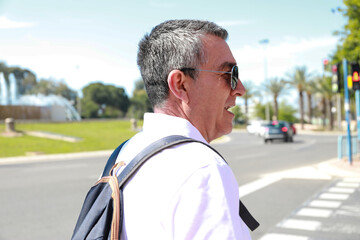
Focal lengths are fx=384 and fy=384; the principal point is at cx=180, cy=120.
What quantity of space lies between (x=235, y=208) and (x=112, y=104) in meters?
93.4

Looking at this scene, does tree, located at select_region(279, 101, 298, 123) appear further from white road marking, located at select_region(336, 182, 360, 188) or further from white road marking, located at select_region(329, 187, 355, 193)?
white road marking, located at select_region(329, 187, 355, 193)

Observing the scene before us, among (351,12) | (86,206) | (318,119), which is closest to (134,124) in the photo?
(351,12)

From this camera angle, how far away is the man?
96 centimetres

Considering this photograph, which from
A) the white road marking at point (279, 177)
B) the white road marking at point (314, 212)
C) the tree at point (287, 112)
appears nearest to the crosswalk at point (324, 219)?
the white road marking at point (314, 212)

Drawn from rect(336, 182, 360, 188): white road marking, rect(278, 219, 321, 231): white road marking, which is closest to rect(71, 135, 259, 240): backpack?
rect(278, 219, 321, 231): white road marking

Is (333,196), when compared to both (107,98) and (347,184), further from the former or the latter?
(107,98)

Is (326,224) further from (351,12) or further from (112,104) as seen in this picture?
(112,104)

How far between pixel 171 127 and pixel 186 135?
59 millimetres

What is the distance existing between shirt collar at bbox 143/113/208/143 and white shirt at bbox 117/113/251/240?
0.42 feet

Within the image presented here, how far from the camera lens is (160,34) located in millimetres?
1320

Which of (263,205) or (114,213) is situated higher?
(114,213)

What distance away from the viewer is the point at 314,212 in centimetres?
611

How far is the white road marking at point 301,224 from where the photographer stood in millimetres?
5227

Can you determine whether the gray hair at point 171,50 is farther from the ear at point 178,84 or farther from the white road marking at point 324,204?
the white road marking at point 324,204
